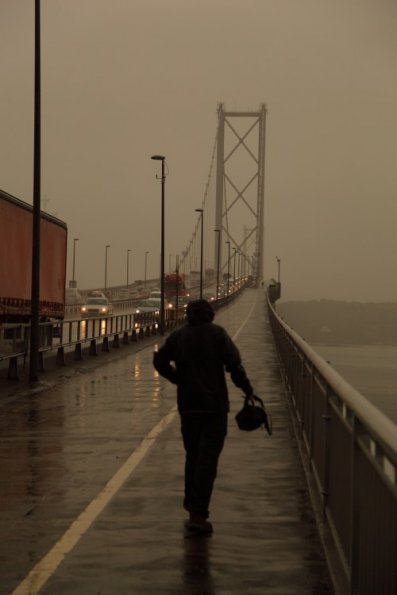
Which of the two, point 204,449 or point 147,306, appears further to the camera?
point 147,306

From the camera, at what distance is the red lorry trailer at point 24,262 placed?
30094mm

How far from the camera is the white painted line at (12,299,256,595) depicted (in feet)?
25.4

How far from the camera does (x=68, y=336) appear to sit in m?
35.6

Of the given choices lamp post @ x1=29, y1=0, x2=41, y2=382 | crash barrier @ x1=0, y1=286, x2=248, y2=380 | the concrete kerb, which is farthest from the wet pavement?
crash barrier @ x1=0, y1=286, x2=248, y2=380

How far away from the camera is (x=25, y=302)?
32.9 metres

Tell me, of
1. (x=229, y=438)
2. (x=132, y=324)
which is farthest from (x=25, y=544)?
(x=132, y=324)

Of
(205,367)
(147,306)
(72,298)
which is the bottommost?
(205,367)

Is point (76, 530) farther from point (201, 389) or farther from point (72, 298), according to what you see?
point (72, 298)

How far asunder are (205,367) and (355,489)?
9.30 feet

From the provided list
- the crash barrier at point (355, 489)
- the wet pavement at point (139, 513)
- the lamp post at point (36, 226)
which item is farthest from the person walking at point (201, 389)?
the lamp post at point (36, 226)

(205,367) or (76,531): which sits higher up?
(205,367)

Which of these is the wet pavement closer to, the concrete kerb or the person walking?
the person walking

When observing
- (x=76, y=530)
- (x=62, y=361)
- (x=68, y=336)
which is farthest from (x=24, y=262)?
(x=76, y=530)

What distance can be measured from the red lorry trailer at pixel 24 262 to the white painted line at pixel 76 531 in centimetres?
1560
